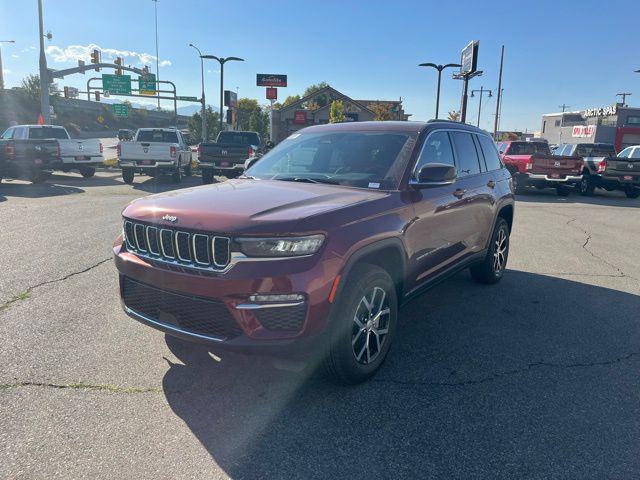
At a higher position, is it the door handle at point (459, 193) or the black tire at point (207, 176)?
the door handle at point (459, 193)

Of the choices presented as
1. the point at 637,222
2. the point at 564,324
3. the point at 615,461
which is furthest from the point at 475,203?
the point at 637,222

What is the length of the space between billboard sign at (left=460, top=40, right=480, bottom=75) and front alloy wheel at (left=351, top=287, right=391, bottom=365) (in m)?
25.9

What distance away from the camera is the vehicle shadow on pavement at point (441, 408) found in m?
2.60

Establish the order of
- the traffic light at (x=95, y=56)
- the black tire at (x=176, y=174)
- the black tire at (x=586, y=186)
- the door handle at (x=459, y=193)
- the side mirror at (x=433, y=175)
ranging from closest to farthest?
1. the side mirror at (x=433, y=175)
2. the door handle at (x=459, y=193)
3. the black tire at (x=176, y=174)
4. the black tire at (x=586, y=186)
5. the traffic light at (x=95, y=56)

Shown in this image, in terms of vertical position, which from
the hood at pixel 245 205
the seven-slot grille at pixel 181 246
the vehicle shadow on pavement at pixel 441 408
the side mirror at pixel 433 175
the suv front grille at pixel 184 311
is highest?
the side mirror at pixel 433 175

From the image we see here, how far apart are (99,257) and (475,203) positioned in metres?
4.96

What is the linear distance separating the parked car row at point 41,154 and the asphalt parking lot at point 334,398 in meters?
11.6

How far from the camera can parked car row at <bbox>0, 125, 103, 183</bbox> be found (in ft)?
49.8

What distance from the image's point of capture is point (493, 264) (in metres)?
5.77

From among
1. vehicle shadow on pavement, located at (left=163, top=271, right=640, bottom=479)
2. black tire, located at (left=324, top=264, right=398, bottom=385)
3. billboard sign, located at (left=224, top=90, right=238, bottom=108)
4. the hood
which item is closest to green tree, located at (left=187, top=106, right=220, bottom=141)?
billboard sign, located at (left=224, top=90, right=238, bottom=108)

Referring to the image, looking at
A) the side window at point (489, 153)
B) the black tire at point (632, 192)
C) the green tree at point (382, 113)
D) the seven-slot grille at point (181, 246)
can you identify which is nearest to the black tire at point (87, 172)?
the side window at point (489, 153)

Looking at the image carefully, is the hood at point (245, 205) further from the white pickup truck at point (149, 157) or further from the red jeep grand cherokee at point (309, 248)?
the white pickup truck at point (149, 157)

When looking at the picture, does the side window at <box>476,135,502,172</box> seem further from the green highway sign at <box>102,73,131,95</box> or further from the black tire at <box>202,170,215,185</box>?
the green highway sign at <box>102,73,131,95</box>

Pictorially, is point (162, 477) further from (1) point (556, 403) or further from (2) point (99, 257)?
(2) point (99, 257)
